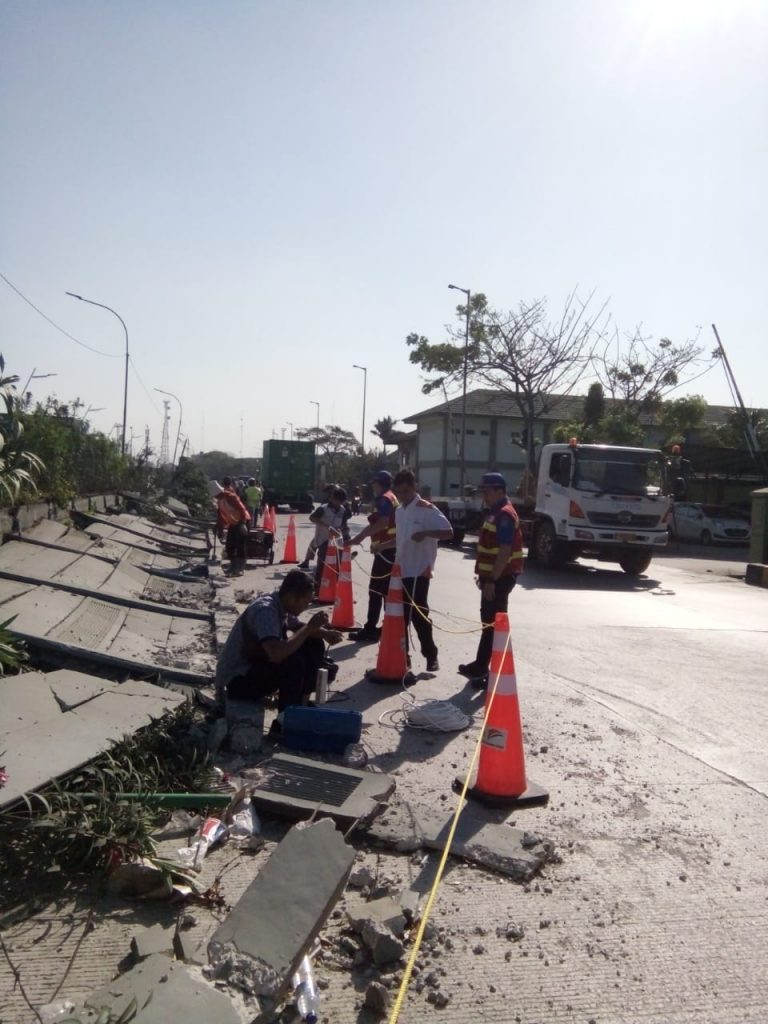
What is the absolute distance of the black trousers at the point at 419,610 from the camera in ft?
26.8

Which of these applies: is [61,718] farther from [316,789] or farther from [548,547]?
[548,547]

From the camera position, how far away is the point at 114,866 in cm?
370

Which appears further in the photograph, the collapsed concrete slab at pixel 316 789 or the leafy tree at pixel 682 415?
the leafy tree at pixel 682 415

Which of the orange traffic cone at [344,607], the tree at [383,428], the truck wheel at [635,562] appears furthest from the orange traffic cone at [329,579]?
the tree at [383,428]

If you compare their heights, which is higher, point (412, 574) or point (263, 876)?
point (412, 574)

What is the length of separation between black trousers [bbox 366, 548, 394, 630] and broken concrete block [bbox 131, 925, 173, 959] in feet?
20.8

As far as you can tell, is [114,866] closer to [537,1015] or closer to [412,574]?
[537,1015]

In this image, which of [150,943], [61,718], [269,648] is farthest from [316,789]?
[150,943]

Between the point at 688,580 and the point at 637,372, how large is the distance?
2411cm

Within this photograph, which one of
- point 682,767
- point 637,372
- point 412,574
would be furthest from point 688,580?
point 637,372

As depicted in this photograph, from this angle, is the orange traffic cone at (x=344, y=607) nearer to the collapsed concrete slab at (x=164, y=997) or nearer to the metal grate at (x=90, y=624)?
the metal grate at (x=90, y=624)

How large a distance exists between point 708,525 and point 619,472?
13.4m

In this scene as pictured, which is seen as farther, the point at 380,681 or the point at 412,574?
the point at 412,574

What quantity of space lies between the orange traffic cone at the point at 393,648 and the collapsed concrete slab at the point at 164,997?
4.76 metres
